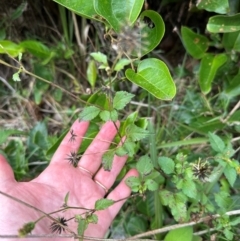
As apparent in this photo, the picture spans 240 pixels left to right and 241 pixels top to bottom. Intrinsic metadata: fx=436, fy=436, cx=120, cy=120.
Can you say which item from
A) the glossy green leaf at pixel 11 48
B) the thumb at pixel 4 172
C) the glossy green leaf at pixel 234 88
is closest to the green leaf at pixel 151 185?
the thumb at pixel 4 172

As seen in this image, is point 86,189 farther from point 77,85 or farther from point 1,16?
point 1,16

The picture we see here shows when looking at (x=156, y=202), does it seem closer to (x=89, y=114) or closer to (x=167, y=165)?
(x=167, y=165)

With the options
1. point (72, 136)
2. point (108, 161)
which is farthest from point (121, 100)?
point (72, 136)

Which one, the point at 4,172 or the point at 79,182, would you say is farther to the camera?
the point at 79,182

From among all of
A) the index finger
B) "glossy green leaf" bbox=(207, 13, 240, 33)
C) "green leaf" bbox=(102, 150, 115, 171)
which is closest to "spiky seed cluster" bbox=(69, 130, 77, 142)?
the index finger

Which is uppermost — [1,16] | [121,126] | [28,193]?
[1,16]

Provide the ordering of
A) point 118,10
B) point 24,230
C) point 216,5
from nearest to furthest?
point 24,230, point 118,10, point 216,5

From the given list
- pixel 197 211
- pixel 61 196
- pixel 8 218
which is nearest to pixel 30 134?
pixel 61 196

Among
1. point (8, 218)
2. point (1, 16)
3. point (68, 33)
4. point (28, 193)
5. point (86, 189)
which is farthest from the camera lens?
point (68, 33)
